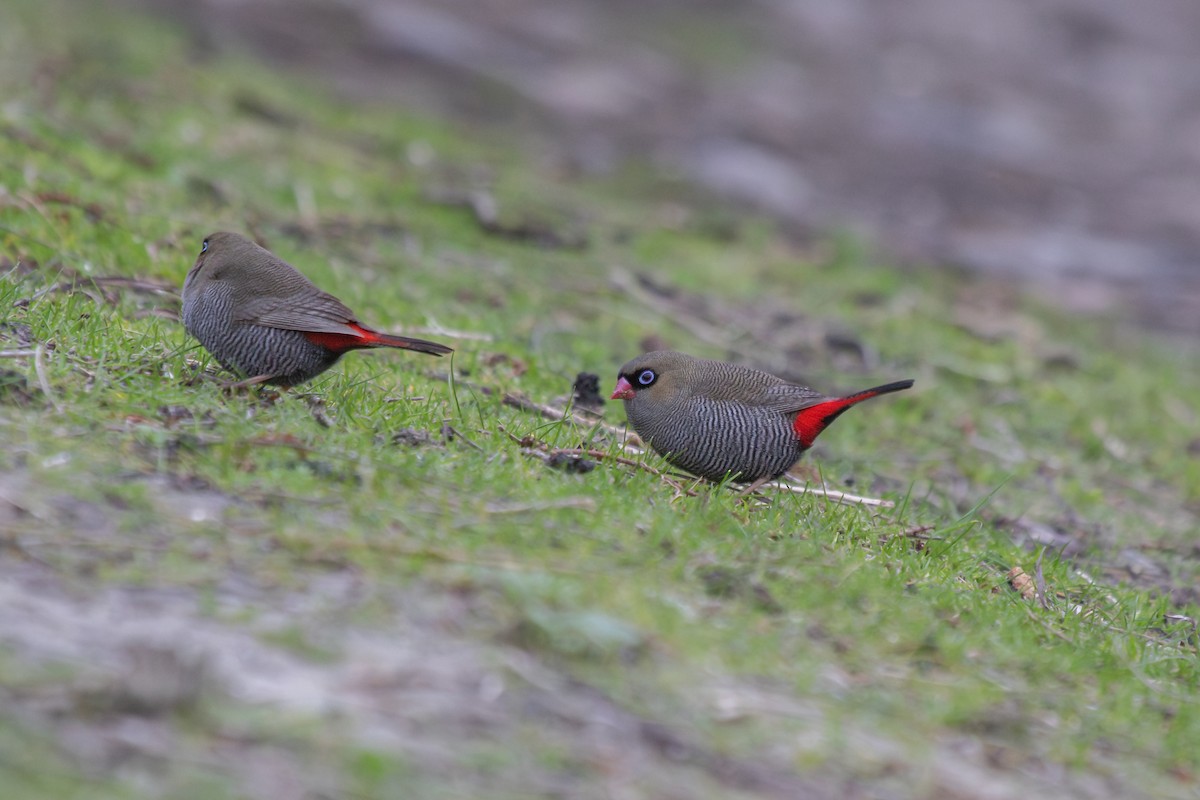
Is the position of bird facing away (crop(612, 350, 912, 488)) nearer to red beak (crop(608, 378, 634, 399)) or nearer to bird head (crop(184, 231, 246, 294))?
red beak (crop(608, 378, 634, 399))

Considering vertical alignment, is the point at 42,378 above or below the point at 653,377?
below

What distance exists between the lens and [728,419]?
6078 mm

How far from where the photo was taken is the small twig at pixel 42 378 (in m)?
5.12

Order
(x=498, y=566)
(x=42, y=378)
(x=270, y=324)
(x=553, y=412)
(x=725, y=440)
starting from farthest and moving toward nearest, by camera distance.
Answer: (x=553, y=412)
(x=725, y=440)
(x=270, y=324)
(x=42, y=378)
(x=498, y=566)

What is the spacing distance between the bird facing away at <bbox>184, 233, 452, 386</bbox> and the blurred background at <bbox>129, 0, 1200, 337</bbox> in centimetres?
918

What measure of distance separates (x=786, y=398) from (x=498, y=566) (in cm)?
202

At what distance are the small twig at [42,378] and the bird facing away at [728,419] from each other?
2267 millimetres

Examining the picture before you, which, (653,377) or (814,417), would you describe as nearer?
(814,417)

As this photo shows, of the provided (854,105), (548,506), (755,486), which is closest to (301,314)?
(548,506)

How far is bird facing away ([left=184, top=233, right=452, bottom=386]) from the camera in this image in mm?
5707

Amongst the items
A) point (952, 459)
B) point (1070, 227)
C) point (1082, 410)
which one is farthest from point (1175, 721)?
point (1070, 227)

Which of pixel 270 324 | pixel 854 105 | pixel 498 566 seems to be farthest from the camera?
pixel 854 105

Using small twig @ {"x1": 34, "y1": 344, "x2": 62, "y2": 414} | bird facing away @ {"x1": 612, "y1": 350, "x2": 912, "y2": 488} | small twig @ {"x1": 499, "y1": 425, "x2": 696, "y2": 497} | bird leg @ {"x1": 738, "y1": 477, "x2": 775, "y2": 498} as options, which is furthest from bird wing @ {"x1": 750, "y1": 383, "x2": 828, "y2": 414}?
small twig @ {"x1": 34, "y1": 344, "x2": 62, "y2": 414}

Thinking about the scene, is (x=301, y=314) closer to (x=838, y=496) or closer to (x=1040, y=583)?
(x=838, y=496)
